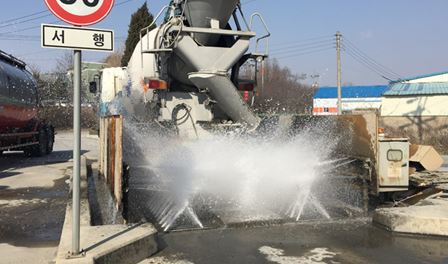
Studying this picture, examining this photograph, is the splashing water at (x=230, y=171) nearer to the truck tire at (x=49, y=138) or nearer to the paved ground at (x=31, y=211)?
the paved ground at (x=31, y=211)

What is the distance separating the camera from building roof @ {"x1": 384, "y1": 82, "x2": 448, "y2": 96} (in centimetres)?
3541

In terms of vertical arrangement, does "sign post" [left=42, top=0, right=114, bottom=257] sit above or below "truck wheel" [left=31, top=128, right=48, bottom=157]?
above

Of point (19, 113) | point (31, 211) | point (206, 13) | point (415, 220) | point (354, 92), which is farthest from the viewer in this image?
point (354, 92)

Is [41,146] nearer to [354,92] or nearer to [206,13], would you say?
[206,13]

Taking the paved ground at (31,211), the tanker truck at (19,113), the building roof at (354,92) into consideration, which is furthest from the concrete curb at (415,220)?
the building roof at (354,92)

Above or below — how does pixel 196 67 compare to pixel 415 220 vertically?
above

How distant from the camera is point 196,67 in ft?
23.6

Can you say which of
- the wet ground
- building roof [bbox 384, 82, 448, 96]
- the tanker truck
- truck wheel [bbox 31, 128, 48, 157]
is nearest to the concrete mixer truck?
the wet ground

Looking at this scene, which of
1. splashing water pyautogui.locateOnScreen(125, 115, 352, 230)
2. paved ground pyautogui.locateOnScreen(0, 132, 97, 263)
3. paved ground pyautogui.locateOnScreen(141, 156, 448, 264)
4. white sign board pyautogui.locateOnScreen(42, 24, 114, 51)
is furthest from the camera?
splashing water pyautogui.locateOnScreen(125, 115, 352, 230)

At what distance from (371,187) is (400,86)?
32770mm

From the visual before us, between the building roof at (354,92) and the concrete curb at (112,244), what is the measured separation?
54183mm

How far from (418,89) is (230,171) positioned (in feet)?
105

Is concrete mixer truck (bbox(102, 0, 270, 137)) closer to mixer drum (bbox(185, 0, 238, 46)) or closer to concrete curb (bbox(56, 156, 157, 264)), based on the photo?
mixer drum (bbox(185, 0, 238, 46))

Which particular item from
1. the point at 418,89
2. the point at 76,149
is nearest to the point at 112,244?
the point at 76,149
